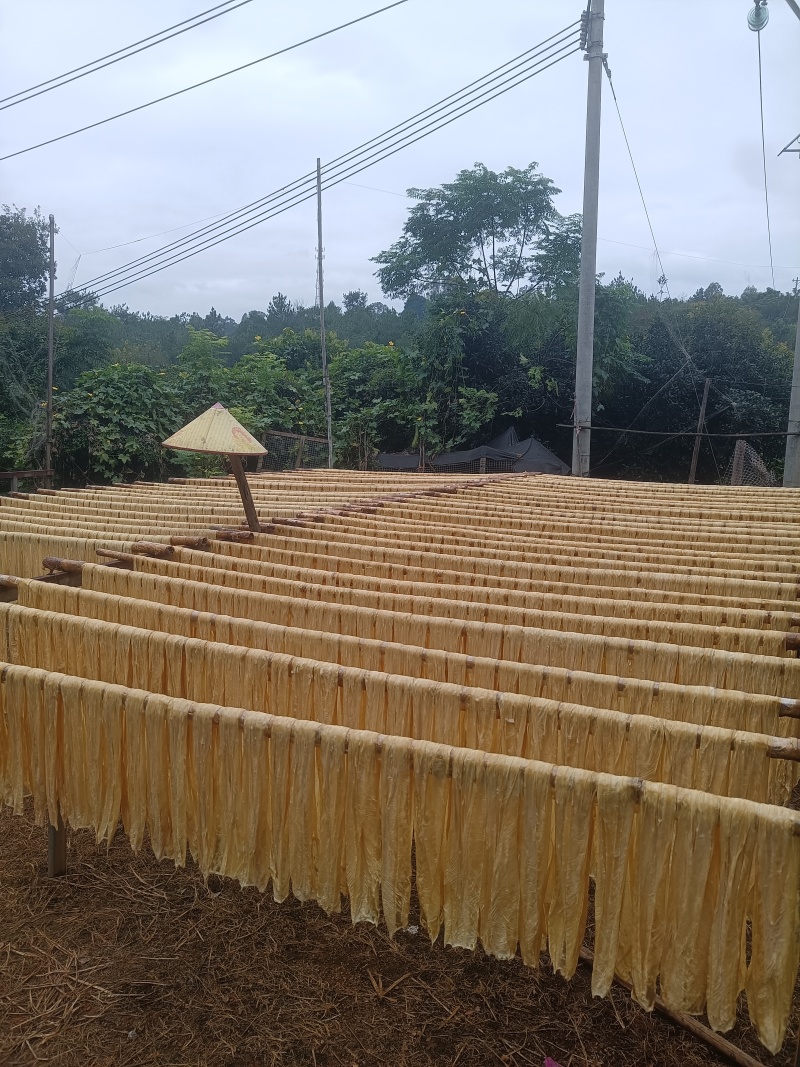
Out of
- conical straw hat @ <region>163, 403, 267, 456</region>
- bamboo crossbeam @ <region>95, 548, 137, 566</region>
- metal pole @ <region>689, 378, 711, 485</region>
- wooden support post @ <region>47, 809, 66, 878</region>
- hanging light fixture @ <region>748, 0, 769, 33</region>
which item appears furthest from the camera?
metal pole @ <region>689, 378, 711, 485</region>

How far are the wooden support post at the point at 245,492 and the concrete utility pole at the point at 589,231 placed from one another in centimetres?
878

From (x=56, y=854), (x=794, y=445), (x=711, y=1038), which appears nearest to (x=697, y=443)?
(x=794, y=445)

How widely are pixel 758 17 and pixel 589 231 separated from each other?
3965mm

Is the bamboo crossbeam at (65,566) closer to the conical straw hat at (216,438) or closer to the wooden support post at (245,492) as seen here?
the conical straw hat at (216,438)

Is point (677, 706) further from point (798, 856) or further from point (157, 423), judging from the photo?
point (157, 423)

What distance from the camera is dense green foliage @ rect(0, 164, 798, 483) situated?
19.8 meters

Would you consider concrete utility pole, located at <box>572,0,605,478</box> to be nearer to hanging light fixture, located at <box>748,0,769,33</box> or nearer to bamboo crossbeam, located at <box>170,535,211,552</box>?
hanging light fixture, located at <box>748,0,769,33</box>

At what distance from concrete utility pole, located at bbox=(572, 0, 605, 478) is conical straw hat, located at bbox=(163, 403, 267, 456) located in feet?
29.4

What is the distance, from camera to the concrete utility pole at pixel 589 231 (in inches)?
486

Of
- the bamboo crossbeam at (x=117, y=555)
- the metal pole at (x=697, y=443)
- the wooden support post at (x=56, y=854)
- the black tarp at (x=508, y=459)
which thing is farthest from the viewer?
the black tarp at (x=508, y=459)

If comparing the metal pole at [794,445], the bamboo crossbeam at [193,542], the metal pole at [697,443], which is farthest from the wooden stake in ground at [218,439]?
the metal pole at [697,443]

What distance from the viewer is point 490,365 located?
2061cm

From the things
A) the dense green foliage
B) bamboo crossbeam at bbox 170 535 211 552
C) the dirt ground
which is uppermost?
the dense green foliage

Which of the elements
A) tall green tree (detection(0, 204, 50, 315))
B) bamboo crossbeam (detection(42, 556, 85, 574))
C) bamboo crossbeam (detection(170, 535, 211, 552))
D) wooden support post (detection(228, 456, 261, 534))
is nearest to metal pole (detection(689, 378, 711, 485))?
wooden support post (detection(228, 456, 261, 534))
